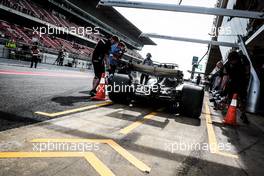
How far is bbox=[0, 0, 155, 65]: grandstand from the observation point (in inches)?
978

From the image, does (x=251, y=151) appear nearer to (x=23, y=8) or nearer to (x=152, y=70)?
(x=152, y=70)

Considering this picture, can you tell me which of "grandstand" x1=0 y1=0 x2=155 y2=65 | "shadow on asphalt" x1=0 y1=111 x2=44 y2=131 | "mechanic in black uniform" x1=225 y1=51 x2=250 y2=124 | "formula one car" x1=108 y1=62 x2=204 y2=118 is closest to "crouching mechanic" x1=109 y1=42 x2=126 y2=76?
"formula one car" x1=108 y1=62 x2=204 y2=118

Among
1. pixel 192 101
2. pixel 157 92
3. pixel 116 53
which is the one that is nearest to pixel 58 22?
pixel 116 53

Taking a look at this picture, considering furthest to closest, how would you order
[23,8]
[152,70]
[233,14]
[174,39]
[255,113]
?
1. [23,8]
2. [174,39]
3. [255,113]
4. [233,14]
5. [152,70]

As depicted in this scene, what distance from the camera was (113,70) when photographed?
873 centimetres

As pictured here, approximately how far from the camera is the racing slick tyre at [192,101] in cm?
590

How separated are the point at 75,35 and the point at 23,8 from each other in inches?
400

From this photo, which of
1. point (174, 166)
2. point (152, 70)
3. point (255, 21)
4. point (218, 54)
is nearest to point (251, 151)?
point (174, 166)

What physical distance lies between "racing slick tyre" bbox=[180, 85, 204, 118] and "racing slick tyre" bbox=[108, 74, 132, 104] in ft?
4.80

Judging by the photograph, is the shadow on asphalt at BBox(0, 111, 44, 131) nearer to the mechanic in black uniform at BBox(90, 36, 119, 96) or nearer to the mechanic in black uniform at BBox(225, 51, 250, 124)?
the mechanic in black uniform at BBox(90, 36, 119, 96)

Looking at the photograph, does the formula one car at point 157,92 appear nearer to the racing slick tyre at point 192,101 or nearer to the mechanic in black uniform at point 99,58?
the racing slick tyre at point 192,101

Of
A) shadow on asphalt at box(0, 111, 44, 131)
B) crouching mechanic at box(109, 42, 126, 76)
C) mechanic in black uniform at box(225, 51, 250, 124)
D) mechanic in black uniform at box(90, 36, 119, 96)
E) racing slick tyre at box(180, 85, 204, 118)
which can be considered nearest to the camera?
shadow on asphalt at box(0, 111, 44, 131)

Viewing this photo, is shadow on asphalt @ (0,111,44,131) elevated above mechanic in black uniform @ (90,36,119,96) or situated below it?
below

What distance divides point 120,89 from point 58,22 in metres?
30.9
